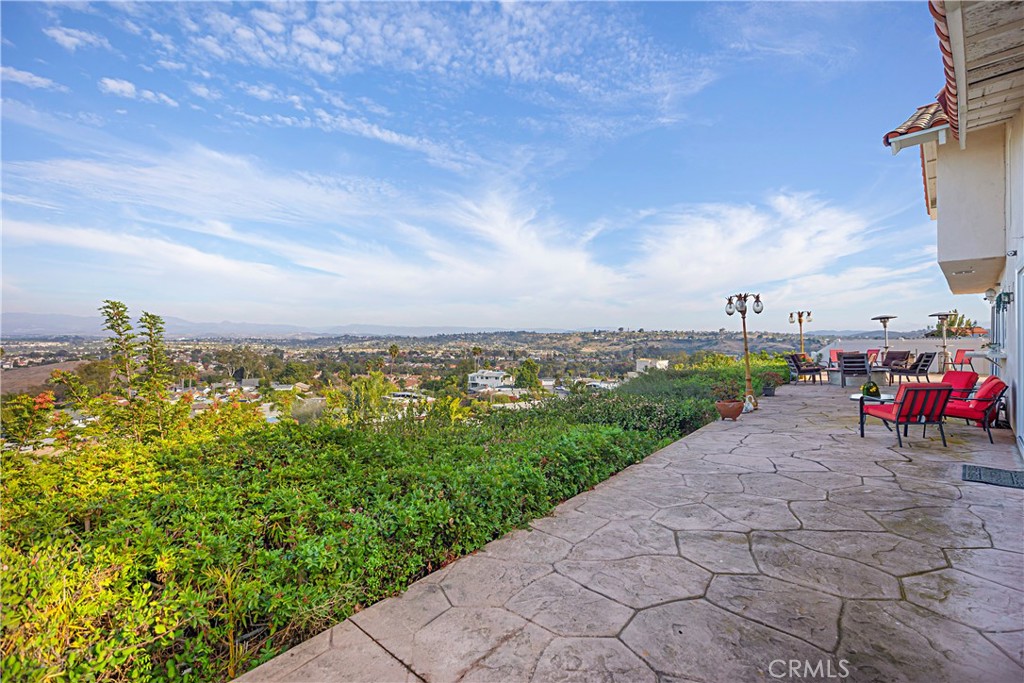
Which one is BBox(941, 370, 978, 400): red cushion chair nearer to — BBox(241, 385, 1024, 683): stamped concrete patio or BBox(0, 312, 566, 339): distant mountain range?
BBox(241, 385, 1024, 683): stamped concrete patio

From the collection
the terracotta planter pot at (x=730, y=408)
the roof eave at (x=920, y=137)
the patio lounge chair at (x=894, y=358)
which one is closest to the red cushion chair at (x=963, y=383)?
the terracotta planter pot at (x=730, y=408)

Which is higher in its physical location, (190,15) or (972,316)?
(190,15)

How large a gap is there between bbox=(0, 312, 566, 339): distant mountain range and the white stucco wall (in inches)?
398

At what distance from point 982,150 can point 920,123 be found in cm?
147

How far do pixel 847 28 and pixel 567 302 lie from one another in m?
12.0

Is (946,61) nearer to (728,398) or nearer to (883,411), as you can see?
(883,411)

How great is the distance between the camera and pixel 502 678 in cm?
177

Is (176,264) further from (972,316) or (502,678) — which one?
(972,316)

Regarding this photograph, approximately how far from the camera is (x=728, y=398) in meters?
8.48

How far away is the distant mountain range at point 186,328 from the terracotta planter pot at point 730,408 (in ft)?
25.4

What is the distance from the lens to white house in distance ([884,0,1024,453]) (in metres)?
3.00

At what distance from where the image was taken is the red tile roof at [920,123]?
5.58m

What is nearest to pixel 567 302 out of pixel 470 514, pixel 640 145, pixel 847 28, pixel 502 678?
pixel 640 145

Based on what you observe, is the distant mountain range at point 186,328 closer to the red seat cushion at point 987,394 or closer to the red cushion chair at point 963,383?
the red seat cushion at point 987,394
